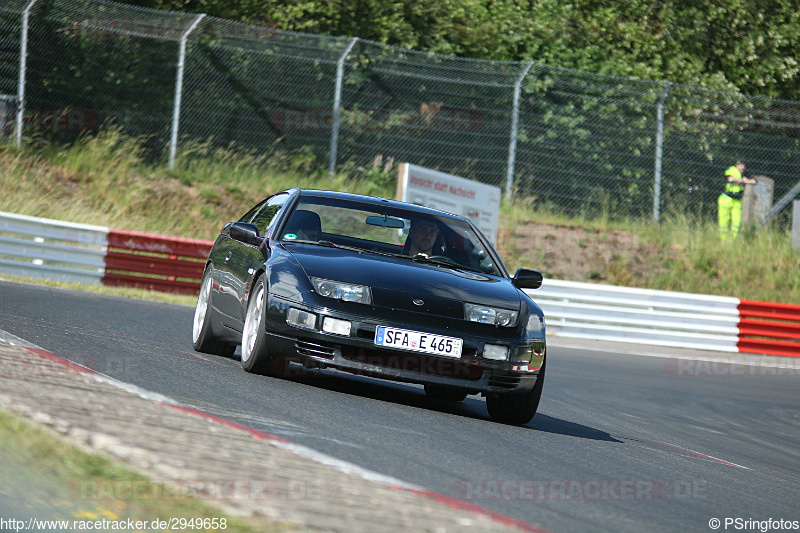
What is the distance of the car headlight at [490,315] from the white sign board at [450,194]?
9.94 meters

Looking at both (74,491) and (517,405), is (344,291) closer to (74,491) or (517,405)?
(517,405)

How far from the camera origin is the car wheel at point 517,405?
7129 millimetres

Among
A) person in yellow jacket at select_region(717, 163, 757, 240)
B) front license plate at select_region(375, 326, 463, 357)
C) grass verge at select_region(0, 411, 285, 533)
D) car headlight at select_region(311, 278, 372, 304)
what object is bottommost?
grass verge at select_region(0, 411, 285, 533)

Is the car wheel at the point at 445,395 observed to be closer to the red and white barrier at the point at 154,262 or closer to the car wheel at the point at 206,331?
the car wheel at the point at 206,331

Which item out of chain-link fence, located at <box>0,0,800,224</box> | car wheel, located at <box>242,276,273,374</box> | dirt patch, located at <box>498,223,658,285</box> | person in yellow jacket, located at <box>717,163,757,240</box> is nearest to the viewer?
car wheel, located at <box>242,276,273,374</box>

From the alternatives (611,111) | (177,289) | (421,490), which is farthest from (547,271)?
(421,490)

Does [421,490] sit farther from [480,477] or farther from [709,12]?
[709,12]

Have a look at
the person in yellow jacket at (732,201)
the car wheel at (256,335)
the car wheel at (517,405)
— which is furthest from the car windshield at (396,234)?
the person in yellow jacket at (732,201)

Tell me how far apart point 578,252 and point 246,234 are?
51.9 ft

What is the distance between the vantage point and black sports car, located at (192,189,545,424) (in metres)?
6.69

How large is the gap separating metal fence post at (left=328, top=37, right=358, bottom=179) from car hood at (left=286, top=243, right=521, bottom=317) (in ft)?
44.1

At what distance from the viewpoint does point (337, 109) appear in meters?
20.8

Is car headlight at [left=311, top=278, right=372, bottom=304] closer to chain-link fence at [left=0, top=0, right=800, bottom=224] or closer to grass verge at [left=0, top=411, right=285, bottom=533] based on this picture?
grass verge at [left=0, top=411, right=285, bottom=533]

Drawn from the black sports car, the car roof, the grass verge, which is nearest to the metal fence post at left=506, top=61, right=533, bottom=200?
the car roof
